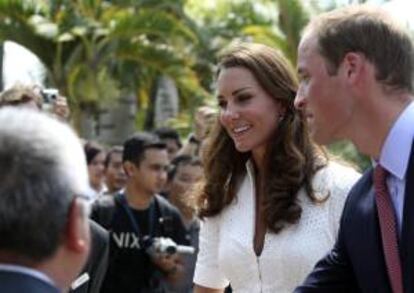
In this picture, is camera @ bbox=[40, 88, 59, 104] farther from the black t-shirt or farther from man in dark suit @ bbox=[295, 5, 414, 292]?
man in dark suit @ bbox=[295, 5, 414, 292]

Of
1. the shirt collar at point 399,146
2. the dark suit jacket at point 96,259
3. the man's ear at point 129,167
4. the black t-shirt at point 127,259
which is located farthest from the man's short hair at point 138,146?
the shirt collar at point 399,146

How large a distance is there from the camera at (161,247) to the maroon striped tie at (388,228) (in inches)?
164

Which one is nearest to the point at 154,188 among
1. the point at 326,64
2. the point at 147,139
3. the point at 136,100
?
the point at 147,139

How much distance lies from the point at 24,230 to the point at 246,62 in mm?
2267

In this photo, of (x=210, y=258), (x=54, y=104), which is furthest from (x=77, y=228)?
(x=54, y=104)

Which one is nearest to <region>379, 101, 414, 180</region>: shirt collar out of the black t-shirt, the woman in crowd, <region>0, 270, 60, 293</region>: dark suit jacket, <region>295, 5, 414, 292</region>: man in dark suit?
<region>295, 5, 414, 292</region>: man in dark suit

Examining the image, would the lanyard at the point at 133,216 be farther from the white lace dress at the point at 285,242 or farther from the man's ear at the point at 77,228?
the man's ear at the point at 77,228

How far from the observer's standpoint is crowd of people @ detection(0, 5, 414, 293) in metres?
2.16

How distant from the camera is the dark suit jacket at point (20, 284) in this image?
2133 millimetres

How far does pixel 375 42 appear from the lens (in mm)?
3166

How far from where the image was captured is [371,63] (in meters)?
3.17

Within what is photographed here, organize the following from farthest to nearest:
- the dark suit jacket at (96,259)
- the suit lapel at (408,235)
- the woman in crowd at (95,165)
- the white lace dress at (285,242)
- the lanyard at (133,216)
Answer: the woman in crowd at (95,165), the lanyard at (133,216), the dark suit jacket at (96,259), the white lace dress at (285,242), the suit lapel at (408,235)

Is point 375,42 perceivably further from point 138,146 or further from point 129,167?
point 138,146

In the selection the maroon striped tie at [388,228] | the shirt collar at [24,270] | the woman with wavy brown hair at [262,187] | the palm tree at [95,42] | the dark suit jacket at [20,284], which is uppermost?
the shirt collar at [24,270]
